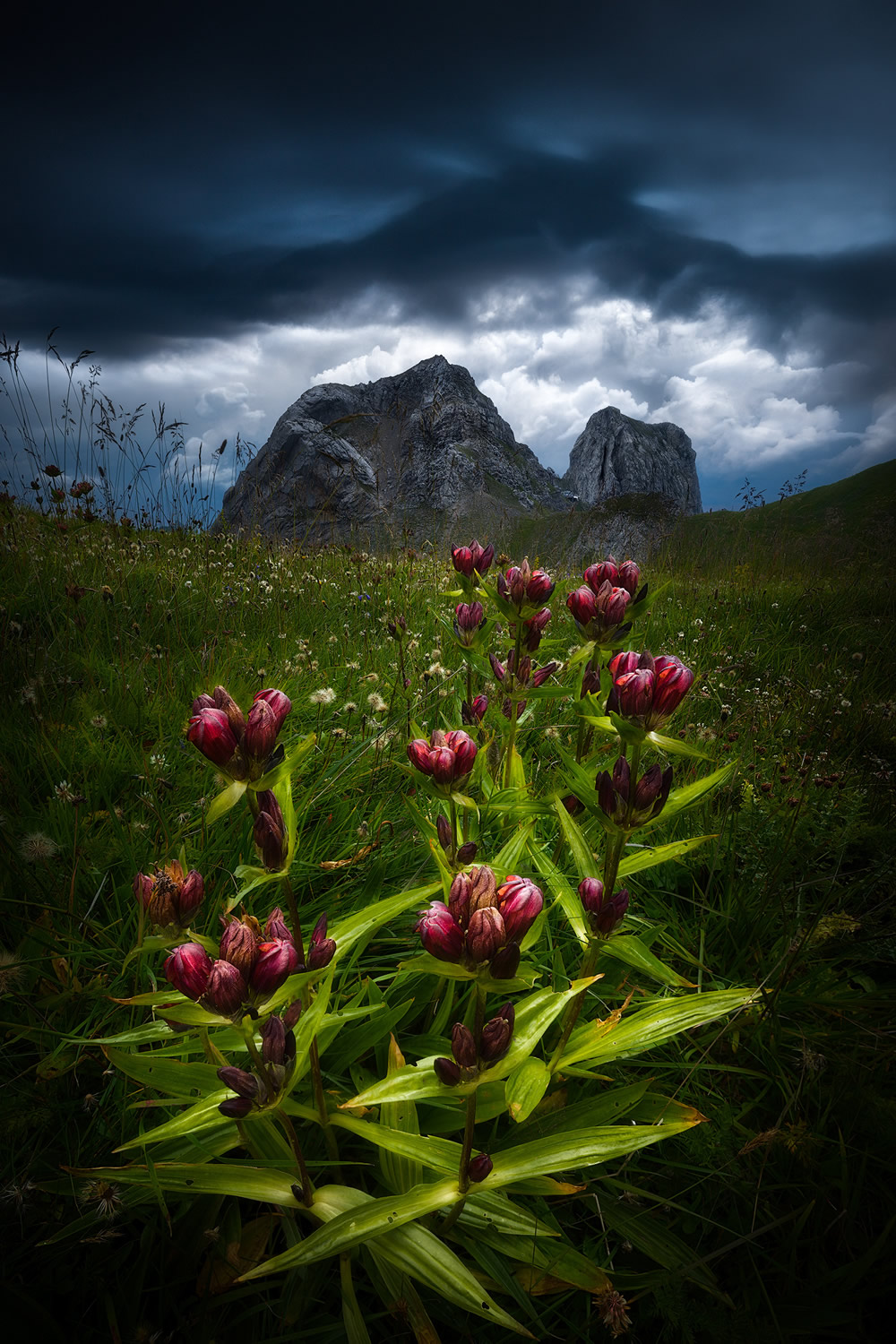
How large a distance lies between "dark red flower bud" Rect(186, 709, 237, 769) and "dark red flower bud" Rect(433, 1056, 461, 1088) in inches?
28.8

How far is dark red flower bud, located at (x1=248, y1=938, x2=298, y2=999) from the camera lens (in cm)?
109

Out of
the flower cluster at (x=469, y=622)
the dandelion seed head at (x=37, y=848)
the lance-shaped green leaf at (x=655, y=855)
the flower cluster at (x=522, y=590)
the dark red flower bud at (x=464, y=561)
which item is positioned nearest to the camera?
the lance-shaped green leaf at (x=655, y=855)

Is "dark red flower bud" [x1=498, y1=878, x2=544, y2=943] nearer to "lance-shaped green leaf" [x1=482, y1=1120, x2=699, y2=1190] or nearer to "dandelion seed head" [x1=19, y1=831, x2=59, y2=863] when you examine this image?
"lance-shaped green leaf" [x1=482, y1=1120, x2=699, y2=1190]

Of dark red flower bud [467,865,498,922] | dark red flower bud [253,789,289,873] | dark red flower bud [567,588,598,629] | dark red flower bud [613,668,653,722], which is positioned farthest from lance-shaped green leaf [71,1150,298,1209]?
dark red flower bud [567,588,598,629]

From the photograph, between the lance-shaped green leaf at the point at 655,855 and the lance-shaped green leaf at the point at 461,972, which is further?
the lance-shaped green leaf at the point at 655,855

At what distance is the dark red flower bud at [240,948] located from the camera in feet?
3.52

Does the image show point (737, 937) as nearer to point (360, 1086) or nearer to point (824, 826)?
point (824, 826)

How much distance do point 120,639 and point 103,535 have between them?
3336 mm

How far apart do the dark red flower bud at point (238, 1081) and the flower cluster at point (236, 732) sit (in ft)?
1.80

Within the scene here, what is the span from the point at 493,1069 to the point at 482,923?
0.95ft

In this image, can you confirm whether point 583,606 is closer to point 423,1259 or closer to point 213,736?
point 213,736

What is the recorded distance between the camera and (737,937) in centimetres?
227

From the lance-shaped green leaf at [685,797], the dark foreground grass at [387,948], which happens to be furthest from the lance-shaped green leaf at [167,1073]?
the lance-shaped green leaf at [685,797]

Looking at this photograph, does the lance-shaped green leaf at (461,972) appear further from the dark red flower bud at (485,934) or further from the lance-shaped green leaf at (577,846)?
the lance-shaped green leaf at (577,846)
